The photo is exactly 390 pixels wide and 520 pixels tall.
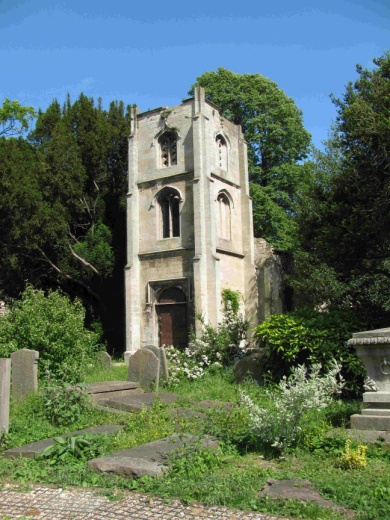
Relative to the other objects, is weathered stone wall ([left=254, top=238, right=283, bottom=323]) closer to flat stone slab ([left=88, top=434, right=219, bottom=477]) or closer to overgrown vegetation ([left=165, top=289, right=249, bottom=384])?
overgrown vegetation ([left=165, top=289, right=249, bottom=384])

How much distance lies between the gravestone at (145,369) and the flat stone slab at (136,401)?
158 cm

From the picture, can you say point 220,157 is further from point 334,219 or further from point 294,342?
point 294,342

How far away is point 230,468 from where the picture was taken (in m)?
5.64

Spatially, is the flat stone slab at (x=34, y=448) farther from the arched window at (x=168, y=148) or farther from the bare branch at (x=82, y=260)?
the arched window at (x=168, y=148)

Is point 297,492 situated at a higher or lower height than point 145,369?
lower

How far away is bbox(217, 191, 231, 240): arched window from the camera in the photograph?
23.6m

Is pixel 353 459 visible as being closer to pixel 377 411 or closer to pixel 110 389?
pixel 377 411

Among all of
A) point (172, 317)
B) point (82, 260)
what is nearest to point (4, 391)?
point (172, 317)

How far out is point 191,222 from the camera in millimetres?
22734

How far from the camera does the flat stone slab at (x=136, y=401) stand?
9.11m

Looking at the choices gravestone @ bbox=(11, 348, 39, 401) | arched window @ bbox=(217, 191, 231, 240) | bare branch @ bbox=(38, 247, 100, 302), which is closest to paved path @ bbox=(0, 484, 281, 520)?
gravestone @ bbox=(11, 348, 39, 401)

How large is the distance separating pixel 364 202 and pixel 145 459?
9688 mm

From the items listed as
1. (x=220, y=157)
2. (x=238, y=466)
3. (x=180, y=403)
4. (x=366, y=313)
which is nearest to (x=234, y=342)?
(x=366, y=313)

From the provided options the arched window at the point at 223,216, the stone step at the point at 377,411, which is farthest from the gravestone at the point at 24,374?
the arched window at the point at 223,216
